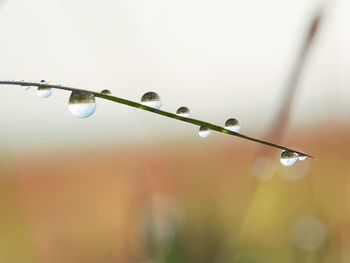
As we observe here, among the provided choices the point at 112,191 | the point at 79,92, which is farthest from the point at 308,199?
the point at 79,92

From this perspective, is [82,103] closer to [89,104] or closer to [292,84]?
[89,104]

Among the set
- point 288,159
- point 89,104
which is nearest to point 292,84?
point 288,159

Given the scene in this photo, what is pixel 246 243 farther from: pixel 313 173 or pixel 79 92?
pixel 79 92

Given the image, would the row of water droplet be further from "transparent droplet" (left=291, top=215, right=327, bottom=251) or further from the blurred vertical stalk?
"transparent droplet" (left=291, top=215, right=327, bottom=251)

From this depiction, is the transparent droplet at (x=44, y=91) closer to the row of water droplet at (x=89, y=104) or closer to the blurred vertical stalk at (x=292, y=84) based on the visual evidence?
the row of water droplet at (x=89, y=104)

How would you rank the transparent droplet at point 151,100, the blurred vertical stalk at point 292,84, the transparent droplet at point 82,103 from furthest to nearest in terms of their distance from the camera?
1. the blurred vertical stalk at point 292,84
2. the transparent droplet at point 151,100
3. the transparent droplet at point 82,103

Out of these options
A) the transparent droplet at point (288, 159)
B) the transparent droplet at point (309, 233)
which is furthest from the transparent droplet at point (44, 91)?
the transparent droplet at point (309, 233)

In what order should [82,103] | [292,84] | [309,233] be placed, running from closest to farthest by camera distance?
1. [82,103]
2. [292,84]
3. [309,233]
